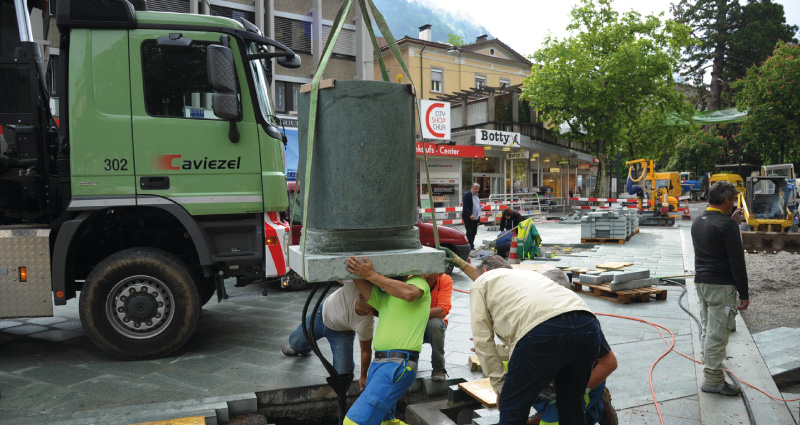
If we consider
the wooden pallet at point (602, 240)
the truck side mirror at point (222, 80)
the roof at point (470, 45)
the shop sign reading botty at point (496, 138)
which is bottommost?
the wooden pallet at point (602, 240)

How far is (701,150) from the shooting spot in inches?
1702

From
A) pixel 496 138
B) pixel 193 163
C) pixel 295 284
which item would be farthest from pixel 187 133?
pixel 496 138

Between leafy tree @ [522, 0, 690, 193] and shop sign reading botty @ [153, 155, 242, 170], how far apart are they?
25.7 meters

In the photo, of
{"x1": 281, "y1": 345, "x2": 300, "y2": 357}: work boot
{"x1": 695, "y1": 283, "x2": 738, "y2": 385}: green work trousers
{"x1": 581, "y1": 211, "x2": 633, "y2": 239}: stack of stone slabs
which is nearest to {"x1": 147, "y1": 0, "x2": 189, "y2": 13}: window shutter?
{"x1": 581, "y1": 211, "x2": 633, "y2": 239}: stack of stone slabs

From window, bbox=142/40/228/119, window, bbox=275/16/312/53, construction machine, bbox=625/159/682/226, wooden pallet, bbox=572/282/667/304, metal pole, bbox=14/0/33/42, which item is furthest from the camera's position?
construction machine, bbox=625/159/682/226

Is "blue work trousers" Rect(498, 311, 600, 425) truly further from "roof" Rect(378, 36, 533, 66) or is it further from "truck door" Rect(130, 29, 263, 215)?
"roof" Rect(378, 36, 533, 66)

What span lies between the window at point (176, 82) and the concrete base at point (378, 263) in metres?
2.67

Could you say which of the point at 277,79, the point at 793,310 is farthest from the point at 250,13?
the point at 793,310

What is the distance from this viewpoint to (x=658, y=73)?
2792cm

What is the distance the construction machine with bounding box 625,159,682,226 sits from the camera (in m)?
22.3

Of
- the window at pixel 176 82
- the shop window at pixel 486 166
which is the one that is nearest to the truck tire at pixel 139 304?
the window at pixel 176 82

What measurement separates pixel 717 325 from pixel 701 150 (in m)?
44.9

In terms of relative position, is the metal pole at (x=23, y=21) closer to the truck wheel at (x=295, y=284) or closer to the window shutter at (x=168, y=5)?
the truck wheel at (x=295, y=284)

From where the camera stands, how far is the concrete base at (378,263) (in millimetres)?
2965
